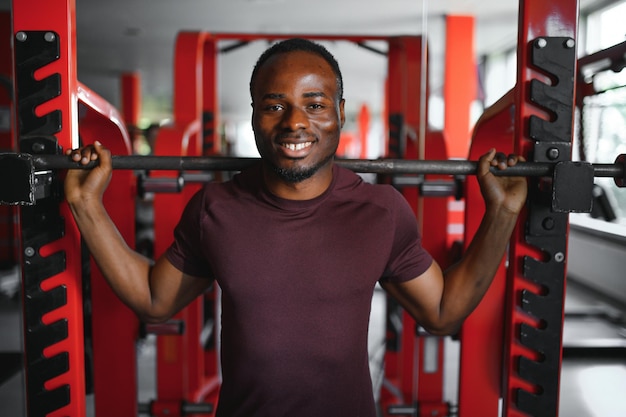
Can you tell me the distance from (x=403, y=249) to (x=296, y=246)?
0.92ft

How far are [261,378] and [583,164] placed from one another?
2.85 feet

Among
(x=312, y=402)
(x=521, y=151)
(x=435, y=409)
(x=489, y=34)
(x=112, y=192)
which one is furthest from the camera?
(x=489, y=34)

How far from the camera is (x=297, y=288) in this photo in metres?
1.19

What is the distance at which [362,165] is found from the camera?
131cm

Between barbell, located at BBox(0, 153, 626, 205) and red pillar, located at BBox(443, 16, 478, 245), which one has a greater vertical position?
red pillar, located at BBox(443, 16, 478, 245)

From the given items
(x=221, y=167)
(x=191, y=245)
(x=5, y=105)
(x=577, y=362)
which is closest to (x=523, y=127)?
(x=221, y=167)

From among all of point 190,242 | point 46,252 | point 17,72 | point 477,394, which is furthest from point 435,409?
point 17,72

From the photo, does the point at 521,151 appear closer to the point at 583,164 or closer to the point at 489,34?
the point at 583,164

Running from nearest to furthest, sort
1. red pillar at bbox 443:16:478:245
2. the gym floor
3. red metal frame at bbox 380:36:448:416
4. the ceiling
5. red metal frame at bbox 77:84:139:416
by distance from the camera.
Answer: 1. red metal frame at bbox 77:84:139:416
2. red metal frame at bbox 380:36:448:416
3. the gym floor
4. the ceiling
5. red pillar at bbox 443:16:478:245

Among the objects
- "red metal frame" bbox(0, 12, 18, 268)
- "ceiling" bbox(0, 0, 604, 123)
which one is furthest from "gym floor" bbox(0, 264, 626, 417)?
"ceiling" bbox(0, 0, 604, 123)

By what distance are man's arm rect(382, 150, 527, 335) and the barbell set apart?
56 millimetres

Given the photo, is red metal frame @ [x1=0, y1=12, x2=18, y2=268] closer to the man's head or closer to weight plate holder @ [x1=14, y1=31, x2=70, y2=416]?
weight plate holder @ [x1=14, y1=31, x2=70, y2=416]

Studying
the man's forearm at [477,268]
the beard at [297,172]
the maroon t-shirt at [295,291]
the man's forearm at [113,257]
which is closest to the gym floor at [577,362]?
the man's forearm at [113,257]

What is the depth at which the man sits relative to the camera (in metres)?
1.18
